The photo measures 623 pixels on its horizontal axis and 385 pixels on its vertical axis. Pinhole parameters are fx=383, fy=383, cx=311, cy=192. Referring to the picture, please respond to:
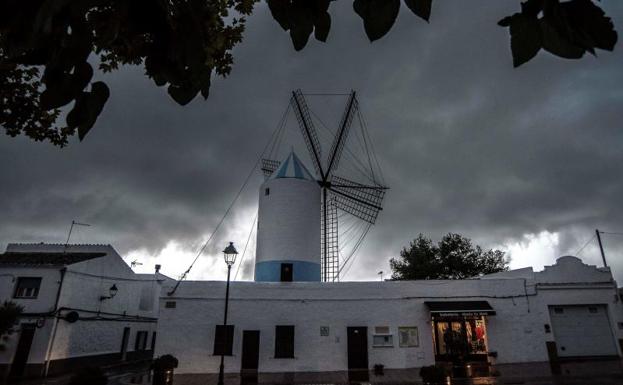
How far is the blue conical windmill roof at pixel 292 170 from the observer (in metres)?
27.0

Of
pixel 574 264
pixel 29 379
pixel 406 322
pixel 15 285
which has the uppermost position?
pixel 574 264

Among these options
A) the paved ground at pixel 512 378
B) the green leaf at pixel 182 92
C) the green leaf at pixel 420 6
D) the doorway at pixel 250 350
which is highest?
the green leaf at pixel 420 6

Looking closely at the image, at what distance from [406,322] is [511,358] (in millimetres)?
5929

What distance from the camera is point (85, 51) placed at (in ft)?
3.86

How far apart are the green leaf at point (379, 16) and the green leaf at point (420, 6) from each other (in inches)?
2.4

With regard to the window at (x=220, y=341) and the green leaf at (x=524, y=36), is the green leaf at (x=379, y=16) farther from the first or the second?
the window at (x=220, y=341)

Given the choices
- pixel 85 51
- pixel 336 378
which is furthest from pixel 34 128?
pixel 336 378

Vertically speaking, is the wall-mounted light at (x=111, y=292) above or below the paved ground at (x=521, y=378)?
above

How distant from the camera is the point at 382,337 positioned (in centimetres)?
2130

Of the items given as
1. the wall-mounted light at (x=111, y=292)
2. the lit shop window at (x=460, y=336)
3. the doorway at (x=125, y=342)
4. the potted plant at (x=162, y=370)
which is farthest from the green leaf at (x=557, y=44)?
the doorway at (x=125, y=342)

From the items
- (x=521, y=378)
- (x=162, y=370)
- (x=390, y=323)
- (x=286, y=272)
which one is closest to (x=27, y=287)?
(x=162, y=370)

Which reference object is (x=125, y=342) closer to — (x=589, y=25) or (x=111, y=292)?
(x=111, y=292)

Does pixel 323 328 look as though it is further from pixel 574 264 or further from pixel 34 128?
pixel 34 128

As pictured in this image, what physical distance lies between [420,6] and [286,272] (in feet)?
76.1
